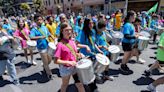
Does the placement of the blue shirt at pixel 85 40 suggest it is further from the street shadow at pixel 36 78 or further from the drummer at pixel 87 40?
the street shadow at pixel 36 78

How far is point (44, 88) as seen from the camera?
5488mm

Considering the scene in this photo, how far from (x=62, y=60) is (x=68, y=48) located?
223 mm

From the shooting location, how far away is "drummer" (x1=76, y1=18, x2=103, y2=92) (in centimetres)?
439

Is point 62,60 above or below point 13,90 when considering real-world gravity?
above

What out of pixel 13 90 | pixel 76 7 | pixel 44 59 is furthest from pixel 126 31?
pixel 76 7

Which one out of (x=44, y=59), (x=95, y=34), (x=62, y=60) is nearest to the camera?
(x=62, y=60)

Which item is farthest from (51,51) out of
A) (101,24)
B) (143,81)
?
(143,81)

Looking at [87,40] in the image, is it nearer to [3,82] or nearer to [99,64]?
→ [99,64]

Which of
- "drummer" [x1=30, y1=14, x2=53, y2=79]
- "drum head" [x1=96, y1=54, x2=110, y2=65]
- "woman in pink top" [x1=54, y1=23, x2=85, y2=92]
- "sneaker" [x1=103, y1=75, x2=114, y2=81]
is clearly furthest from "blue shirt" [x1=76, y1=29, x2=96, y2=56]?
"drummer" [x1=30, y1=14, x2=53, y2=79]

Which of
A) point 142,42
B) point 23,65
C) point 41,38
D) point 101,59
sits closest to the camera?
point 101,59

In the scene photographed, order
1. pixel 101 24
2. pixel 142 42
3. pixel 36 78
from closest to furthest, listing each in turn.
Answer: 1. pixel 101 24
2. pixel 36 78
3. pixel 142 42

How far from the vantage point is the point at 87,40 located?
14.7ft

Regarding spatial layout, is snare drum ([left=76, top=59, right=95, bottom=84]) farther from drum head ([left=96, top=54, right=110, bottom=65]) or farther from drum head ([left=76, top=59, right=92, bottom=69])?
drum head ([left=96, top=54, right=110, bottom=65])

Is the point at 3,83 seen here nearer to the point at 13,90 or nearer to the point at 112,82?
the point at 13,90
